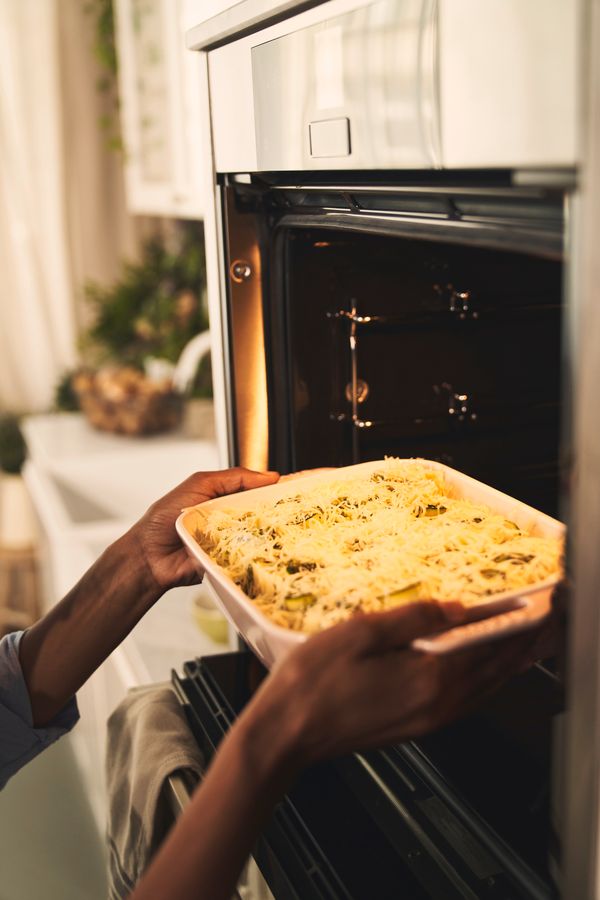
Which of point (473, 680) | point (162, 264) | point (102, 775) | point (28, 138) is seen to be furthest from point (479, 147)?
point (28, 138)

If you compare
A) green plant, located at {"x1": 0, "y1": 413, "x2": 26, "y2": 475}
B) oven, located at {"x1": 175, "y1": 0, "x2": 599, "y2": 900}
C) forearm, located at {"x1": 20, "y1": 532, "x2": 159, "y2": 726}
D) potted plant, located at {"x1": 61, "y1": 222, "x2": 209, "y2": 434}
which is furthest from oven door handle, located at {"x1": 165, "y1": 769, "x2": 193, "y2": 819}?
green plant, located at {"x1": 0, "y1": 413, "x2": 26, "y2": 475}

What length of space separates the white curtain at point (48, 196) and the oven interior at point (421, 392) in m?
3.00

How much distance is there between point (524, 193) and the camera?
1.61 ft

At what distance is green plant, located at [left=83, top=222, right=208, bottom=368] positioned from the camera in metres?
2.84

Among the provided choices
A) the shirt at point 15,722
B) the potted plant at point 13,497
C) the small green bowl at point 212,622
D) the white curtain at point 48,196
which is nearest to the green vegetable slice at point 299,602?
the shirt at point 15,722

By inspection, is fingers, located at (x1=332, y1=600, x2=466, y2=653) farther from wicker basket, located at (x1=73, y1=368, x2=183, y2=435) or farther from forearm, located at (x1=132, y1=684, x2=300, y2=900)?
wicker basket, located at (x1=73, y1=368, x2=183, y2=435)

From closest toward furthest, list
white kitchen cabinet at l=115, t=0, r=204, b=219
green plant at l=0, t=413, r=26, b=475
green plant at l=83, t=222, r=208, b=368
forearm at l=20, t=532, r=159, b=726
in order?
forearm at l=20, t=532, r=159, b=726
white kitchen cabinet at l=115, t=0, r=204, b=219
green plant at l=83, t=222, r=208, b=368
green plant at l=0, t=413, r=26, b=475

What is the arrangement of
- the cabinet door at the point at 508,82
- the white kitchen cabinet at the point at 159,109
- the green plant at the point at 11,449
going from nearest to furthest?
the cabinet door at the point at 508,82, the white kitchen cabinet at the point at 159,109, the green plant at the point at 11,449

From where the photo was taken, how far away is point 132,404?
2625 mm

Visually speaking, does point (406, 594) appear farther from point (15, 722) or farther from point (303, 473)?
point (15, 722)

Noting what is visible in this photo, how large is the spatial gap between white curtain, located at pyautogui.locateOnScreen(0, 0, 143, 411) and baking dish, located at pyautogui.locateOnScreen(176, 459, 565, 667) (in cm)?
313

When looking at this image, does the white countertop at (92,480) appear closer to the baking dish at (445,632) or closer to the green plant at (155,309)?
the green plant at (155,309)

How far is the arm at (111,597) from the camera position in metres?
0.92

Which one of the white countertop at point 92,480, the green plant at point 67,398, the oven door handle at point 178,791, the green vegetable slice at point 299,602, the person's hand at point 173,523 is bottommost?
the white countertop at point 92,480
